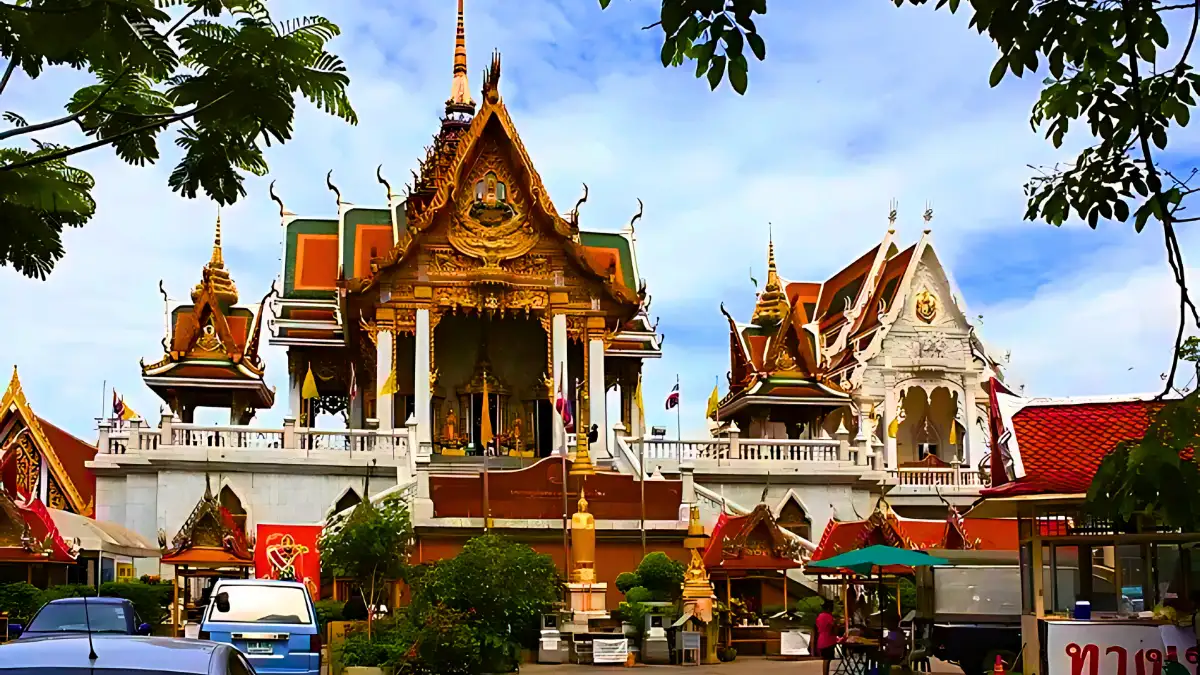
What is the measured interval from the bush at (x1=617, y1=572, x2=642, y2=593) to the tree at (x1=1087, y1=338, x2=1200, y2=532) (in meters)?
16.2

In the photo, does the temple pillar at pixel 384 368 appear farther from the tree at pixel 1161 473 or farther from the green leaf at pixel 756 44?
the green leaf at pixel 756 44

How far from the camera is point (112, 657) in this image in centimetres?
553

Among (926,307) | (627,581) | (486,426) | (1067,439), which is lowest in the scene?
(627,581)

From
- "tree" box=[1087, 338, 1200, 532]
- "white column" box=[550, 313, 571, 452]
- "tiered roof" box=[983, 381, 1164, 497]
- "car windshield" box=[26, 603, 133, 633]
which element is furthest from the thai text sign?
"white column" box=[550, 313, 571, 452]

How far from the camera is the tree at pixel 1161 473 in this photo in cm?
596

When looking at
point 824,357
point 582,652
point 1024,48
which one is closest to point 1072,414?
point 1024,48

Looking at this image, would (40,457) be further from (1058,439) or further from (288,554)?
(1058,439)

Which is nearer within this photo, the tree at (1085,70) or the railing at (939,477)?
the tree at (1085,70)

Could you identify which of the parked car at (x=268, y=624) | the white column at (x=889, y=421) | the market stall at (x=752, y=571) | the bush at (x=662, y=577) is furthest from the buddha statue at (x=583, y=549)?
the white column at (x=889, y=421)

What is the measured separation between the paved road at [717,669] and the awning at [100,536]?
27.2 feet

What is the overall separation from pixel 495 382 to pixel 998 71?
100 feet

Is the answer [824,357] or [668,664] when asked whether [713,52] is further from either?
[824,357]

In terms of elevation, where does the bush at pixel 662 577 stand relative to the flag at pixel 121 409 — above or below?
below

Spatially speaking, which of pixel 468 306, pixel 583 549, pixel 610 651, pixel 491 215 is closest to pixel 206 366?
pixel 468 306
